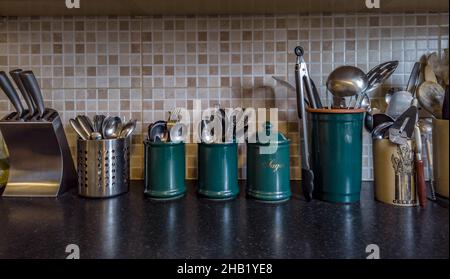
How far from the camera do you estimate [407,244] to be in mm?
529

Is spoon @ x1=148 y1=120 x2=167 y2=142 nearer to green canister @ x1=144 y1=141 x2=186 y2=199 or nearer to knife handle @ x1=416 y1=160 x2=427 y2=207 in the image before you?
green canister @ x1=144 y1=141 x2=186 y2=199

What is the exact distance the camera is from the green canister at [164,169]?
766 millimetres

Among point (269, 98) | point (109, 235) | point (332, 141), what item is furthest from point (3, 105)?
point (332, 141)

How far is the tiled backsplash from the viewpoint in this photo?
915mm

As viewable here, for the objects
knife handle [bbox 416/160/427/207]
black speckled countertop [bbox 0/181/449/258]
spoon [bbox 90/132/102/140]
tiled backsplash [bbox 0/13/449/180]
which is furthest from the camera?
tiled backsplash [bbox 0/13/449/180]

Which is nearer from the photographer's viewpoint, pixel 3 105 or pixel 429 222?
pixel 429 222

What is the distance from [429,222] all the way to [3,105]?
1091 millimetres

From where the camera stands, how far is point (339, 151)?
2.43 feet

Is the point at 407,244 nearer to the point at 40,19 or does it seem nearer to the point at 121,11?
the point at 121,11

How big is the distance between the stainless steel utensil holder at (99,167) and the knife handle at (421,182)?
0.66 meters

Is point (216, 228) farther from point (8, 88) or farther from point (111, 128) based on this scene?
point (8, 88)

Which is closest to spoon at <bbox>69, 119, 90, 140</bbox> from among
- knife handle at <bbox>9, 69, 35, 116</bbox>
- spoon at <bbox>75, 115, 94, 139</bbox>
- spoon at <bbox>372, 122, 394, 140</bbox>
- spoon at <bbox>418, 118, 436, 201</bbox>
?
spoon at <bbox>75, 115, 94, 139</bbox>

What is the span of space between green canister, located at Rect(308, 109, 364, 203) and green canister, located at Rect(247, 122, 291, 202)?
0.08m
